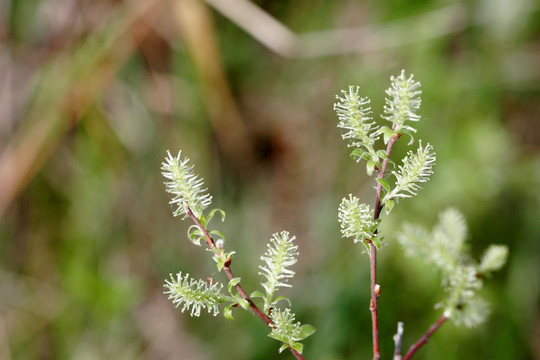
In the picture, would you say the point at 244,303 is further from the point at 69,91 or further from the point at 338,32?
the point at 338,32

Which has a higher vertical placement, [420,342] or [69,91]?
[69,91]

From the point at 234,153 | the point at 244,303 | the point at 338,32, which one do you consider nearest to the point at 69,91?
the point at 234,153

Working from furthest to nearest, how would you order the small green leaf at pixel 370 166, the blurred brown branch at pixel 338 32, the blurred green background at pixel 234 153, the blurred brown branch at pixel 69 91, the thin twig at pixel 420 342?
the blurred brown branch at pixel 69 91, the blurred brown branch at pixel 338 32, the blurred green background at pixel 234 153, the thin twig at pixel 420 342, the small green leaf at pixel 370 166

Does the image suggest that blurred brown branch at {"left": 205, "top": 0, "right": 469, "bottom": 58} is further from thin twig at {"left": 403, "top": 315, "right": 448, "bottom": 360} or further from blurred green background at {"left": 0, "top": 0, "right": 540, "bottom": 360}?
thin twig at {"left": 403, "top": 315, "right": 448, "bottom": 360}

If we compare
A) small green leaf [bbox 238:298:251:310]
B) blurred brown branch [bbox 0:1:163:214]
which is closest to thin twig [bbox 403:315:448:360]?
small green leaf [bbox 238:298:251:310]

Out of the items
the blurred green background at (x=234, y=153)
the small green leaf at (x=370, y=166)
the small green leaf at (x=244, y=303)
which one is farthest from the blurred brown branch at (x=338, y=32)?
the small green leaf at (x=244, y=303)

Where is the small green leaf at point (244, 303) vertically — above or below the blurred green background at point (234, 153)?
below

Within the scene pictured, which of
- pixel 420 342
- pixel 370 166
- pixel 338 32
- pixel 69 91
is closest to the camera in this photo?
pixel 370 166

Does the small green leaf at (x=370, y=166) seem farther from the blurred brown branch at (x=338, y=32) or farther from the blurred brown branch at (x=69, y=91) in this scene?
the blurred brown branch at (x=69, y=91)
